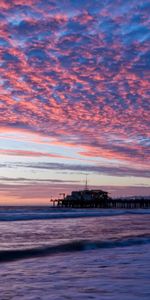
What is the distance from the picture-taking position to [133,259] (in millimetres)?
11742

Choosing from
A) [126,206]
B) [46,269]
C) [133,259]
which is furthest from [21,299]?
[126,206]

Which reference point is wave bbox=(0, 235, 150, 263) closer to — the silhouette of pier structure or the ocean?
the ocean

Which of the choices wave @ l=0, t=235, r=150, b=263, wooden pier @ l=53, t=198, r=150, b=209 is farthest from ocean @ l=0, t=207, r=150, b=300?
wooden pier @ l=53, t=198, r=150, b=209

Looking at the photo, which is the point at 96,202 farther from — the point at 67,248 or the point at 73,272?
the point at 73,272

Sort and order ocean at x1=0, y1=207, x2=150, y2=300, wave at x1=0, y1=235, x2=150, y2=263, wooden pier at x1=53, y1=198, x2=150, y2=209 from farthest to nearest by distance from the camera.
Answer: wooden pier at x1=53, y1=198, x2=150, y2=209 < wave at x1=0, y1=235, x2=150, y2=263 < ocean at x1=0, y1=207, x2=150, y2=300

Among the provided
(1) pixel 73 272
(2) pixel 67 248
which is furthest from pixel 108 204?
(1) pixel 73 272

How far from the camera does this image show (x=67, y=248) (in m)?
15.4

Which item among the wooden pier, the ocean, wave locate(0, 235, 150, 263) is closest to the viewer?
the ocean

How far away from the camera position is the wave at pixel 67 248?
13.3m

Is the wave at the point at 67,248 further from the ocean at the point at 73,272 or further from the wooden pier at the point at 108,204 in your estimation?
the wooden pier at the point at 108,204

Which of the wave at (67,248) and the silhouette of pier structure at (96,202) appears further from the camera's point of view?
the silhouette of pier structure at (96,202)

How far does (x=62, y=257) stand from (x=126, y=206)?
93218 mm

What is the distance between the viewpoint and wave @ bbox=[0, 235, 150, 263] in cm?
1334

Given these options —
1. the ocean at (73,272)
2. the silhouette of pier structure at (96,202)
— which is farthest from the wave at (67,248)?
the silhouette of pier structure at (96,202)
